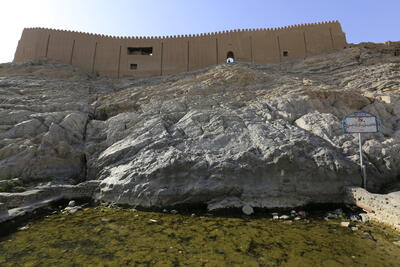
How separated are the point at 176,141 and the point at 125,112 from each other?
167 inches

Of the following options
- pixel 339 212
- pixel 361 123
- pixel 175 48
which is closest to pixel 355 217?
pixel 339 212

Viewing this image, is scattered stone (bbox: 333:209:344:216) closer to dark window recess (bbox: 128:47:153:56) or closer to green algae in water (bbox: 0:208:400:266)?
green algae in water (bbox: 0:208:400:266)

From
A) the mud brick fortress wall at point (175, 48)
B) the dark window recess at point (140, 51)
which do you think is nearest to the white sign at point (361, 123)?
A: the mud brick fortress wall at point (175, 48)

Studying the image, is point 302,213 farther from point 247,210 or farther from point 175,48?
point 175,48

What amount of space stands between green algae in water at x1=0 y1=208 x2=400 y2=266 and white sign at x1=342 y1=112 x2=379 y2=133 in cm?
303

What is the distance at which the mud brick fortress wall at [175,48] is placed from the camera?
1666 cm

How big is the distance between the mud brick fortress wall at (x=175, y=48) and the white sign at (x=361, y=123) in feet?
36.6

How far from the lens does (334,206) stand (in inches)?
232

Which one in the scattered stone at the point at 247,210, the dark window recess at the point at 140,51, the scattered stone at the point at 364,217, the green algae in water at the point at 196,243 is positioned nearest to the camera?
the green algae in water at the point at 196,243

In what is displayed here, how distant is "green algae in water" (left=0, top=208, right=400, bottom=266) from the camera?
3.58m

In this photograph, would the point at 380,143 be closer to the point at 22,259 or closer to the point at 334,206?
the point at 334,206

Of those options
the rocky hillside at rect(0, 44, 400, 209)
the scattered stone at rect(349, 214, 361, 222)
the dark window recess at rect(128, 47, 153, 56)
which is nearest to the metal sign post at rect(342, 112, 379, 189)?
the rocky hillside at rect(0, 44, 400, 209)

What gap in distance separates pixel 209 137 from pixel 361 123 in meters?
4.69

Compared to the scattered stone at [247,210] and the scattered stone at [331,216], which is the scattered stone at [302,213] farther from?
the scattered stone at [247,210]
